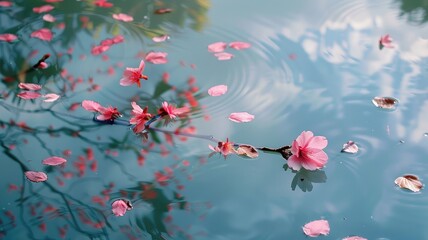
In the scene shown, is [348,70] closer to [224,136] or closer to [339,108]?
[339,108]

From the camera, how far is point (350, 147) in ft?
5.48

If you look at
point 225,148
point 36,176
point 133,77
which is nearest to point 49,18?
point 133,77

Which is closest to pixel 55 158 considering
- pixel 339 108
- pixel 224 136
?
pixel 224 136

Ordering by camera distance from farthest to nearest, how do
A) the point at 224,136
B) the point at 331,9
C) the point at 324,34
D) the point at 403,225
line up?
the point at 331,9 < the point at 324,34 < the point at 224,136 < the point at 403,225

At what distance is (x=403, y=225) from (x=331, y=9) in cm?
114

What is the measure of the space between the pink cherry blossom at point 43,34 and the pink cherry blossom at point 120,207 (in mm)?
969

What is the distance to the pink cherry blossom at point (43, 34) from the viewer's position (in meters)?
2.20

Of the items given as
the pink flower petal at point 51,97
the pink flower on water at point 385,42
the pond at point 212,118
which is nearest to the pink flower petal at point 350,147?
the pond at point 212,118

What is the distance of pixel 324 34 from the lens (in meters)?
2.18

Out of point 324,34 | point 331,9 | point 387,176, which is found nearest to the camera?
point 387,176

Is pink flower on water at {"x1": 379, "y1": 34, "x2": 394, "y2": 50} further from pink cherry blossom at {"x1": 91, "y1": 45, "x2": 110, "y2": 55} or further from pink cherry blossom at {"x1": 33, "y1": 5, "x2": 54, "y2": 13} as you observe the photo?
pink cherry blossom at {"x1": 33, "y1": 5, "x2": 54, "y2": 13}

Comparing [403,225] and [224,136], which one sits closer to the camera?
[403,225]

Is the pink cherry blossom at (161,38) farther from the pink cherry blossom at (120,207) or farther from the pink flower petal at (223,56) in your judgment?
the pink cherry blossom at (120,207)

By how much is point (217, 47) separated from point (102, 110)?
1.85 ft
